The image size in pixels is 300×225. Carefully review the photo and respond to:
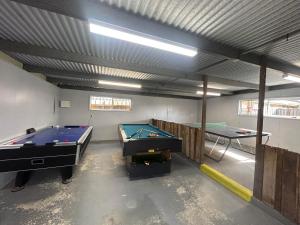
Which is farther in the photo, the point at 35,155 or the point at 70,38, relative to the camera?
the point at 35,155

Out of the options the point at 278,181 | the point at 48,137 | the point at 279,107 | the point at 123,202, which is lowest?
the point at 123,202

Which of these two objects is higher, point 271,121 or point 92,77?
point 92,77

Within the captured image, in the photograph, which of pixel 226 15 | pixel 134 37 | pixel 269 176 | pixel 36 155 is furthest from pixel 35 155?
pixel 269 176

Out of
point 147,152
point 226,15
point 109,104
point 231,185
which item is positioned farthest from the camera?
point 109,104

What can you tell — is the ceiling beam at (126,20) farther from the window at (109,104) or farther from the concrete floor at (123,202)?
the window at (109,104)

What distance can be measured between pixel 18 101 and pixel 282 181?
5.08 metres

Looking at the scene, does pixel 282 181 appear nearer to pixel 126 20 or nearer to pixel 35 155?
pixel 126 20

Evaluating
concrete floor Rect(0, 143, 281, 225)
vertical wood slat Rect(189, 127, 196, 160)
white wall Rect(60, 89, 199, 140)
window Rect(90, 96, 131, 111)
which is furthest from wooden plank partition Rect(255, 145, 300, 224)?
window Rect(90, 96, 131, 111)

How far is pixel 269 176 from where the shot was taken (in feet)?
8.08

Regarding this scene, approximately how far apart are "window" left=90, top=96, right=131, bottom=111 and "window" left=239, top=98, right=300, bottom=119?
5702 mm

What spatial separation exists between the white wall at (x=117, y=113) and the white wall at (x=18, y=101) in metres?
2.05

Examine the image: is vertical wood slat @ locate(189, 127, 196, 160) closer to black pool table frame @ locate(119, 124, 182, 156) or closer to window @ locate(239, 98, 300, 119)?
black pool table frame @ locate(119, 124, 182, 156)

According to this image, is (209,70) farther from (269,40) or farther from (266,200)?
(266,200)

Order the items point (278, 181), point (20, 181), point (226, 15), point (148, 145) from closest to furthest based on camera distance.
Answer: point (226, 15) < point (278, 181) < point (20, 181) < point (148, 145)
